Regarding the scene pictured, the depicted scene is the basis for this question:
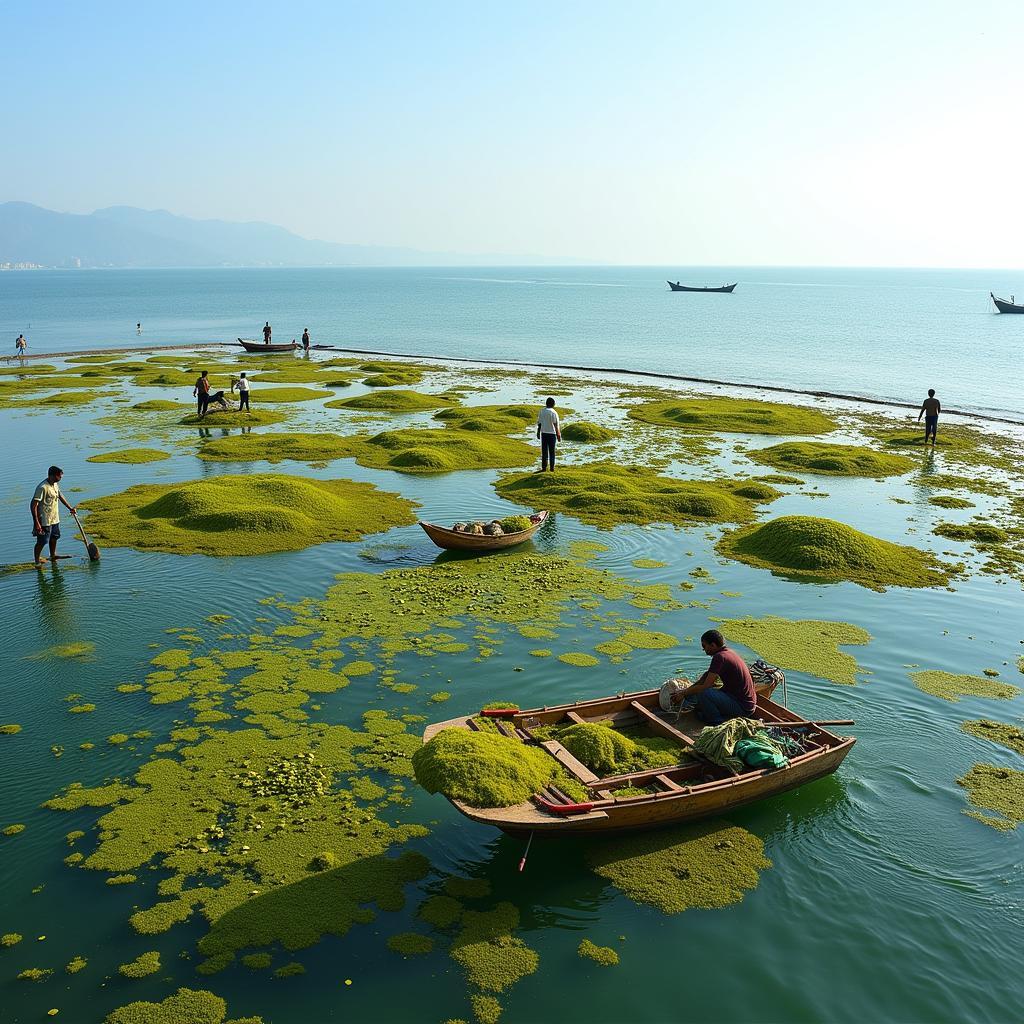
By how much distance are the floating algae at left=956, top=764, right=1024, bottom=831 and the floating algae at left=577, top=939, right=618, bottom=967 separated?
21.6ft

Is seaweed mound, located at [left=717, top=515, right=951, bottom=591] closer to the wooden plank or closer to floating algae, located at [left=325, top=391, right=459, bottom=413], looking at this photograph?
the wooden plank

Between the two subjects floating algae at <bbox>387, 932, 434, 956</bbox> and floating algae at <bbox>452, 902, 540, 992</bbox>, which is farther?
floating algae at <bbox>387, 932, 434, 956</bbox>

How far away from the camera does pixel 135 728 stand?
14602 mm

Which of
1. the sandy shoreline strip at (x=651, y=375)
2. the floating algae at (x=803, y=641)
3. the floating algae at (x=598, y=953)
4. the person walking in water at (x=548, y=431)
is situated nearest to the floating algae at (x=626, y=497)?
the person walking in water at (x=548, y=431)

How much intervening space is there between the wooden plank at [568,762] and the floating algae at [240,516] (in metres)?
13.9

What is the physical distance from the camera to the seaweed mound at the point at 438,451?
117 feet

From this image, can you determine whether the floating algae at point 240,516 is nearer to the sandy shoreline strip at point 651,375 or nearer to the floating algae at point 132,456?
the floating algae at point 132,456

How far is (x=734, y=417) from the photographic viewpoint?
159 feet

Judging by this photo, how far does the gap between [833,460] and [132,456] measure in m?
31.4

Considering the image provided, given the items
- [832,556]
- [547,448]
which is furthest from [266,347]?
[832,556]

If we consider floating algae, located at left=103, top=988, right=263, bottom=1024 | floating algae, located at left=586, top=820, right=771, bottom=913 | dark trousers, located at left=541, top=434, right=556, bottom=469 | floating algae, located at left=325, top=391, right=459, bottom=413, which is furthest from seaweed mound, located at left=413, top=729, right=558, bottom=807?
floating algae, located at left=325, top=391, right=459, bottom=413

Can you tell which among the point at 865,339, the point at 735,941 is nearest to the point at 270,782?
the point at 735,941

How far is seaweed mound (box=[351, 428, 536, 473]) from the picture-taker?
1410 inches

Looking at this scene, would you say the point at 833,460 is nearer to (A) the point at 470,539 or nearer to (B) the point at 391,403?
(A) the point at 470,539
